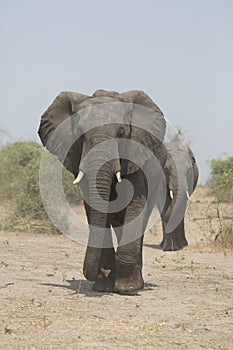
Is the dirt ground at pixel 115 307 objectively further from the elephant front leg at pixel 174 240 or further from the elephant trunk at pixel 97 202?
the elephant front leg at pixel 174 240

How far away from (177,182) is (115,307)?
25.5 ft

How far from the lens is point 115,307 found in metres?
7.50

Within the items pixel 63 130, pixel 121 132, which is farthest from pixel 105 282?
pixel 63 130

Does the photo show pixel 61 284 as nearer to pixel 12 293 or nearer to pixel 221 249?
pixel 12 293

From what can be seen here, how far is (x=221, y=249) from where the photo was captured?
1379 centimetres

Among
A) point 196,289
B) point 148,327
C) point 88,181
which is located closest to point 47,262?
point 196,289

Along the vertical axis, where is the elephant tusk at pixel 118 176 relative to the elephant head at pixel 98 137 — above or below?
below

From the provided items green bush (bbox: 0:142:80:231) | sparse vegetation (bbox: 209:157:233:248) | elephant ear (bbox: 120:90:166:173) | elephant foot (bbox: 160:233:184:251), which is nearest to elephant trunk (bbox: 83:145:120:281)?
elephant ear (bbox: 120:90:166:173)

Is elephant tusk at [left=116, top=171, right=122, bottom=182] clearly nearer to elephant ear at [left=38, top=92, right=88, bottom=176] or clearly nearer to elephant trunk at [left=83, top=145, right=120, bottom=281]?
elephant trunk at [left=83, top=145, right=120, bottom=281]

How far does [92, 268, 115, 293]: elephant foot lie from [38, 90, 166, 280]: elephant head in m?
0.58

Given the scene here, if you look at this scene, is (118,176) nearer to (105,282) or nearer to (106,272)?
(106,272)

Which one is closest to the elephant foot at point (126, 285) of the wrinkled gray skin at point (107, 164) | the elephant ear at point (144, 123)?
the wrinkled gray skin at point (107, 164)

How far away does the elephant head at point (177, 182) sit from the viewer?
14859 millimetres

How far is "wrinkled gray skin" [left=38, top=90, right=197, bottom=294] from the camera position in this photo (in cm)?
784
